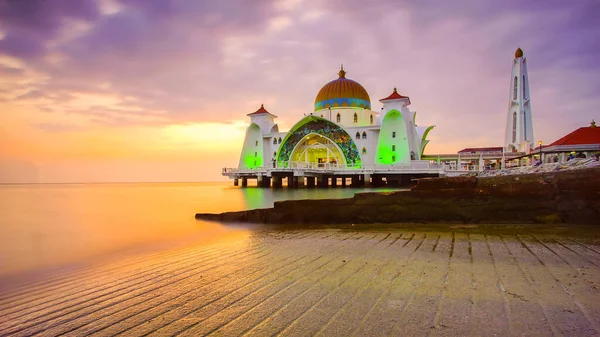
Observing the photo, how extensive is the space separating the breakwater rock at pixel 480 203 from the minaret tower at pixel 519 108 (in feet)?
114

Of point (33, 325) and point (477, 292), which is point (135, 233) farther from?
point (477, 292)

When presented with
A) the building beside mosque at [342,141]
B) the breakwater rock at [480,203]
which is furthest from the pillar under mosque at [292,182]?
the breakwater rock at [480,203]

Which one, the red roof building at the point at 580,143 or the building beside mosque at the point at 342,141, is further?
the building beside mosque at the point at 342,141

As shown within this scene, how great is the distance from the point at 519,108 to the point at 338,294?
40916mm

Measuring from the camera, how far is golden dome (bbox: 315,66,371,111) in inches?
1636

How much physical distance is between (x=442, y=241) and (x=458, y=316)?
250cm

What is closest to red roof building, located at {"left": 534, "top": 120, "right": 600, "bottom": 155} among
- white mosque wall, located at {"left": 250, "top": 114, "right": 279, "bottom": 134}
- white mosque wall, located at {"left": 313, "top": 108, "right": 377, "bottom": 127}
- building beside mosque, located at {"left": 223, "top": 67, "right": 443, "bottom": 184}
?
building beside mosque, located at {"left": 223, "top": 67, "right": 443, "bottom": 184}

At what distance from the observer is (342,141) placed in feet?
126

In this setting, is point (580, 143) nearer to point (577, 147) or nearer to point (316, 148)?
point (577, 147)

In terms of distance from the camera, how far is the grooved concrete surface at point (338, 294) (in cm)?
202

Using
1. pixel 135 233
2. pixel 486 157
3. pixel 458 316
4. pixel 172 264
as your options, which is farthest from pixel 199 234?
pixel 486 157

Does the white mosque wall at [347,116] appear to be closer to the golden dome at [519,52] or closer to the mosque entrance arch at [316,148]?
the mosque entrance arch at [316,148]

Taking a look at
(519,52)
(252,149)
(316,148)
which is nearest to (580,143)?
(519,52)

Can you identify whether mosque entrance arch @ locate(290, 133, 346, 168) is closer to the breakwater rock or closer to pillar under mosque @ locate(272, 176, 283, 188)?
pillar under mosque @ locate(272, 176, 283, 188)
